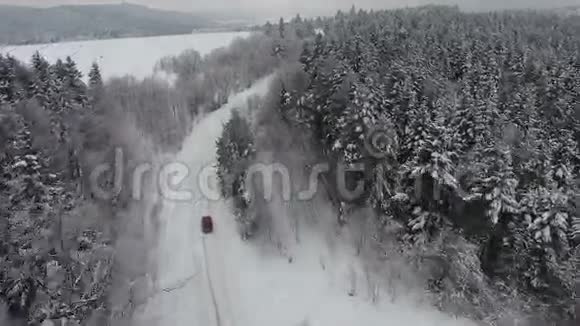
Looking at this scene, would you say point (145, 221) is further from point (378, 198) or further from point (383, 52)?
point (383, 52)

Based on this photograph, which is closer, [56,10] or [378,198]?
[378,198]

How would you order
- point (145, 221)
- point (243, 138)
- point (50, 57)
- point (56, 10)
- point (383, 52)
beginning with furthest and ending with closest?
point (56, 10), point (50, 57), point (383, 52), point (243, 138), point (145, 221)

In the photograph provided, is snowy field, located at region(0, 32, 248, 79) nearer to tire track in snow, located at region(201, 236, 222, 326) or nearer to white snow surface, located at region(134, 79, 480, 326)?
white snow surface, located at region(134, 79, 480, 326)

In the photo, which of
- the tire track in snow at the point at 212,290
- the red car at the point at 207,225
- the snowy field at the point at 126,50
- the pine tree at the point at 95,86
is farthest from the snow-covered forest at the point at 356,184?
the snowy field at the point at 126,50

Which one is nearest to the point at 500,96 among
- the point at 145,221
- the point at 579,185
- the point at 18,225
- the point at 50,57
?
the point at 579,185

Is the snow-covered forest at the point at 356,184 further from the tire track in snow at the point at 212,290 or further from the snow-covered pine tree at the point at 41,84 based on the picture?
the tire track in snow at the point at 212,290
